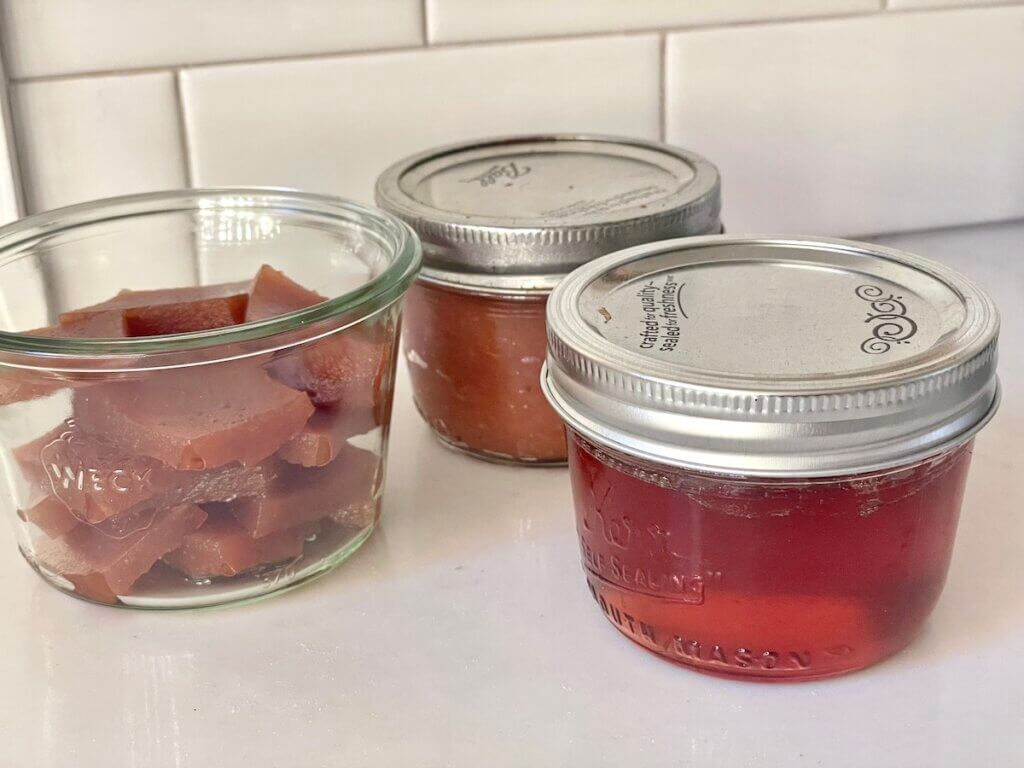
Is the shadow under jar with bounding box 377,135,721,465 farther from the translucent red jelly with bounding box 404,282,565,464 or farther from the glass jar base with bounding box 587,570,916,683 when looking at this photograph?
the glass jar base with bounding box 587,570,916,683

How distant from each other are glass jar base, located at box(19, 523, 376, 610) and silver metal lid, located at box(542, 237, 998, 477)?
16 centimetres

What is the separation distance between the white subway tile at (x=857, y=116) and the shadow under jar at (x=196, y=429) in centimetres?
36

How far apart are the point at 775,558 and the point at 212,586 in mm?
268

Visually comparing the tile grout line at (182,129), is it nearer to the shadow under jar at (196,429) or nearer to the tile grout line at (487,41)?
the tile grout line at (487,41)

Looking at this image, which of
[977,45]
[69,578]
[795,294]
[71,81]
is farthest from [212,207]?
[977,45]

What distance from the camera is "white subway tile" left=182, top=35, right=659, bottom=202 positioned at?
81 centimetres

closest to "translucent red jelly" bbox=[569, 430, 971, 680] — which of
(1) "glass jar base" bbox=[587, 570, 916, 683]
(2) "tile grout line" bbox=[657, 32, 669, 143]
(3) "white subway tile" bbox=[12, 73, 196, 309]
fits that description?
(1) "glass jar base" bbox=[587, 570, 916, 683]

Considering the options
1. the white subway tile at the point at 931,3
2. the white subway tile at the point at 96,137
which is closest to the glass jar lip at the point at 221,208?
the white subway tile at the point at 96,137

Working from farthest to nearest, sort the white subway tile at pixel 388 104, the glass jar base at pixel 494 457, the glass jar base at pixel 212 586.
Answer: the white subway tile at pixel 388 104, the glass jar base at pixel 494 457, the glass jar base at pixel 212 586

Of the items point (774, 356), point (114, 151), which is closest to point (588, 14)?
point (114, 151)

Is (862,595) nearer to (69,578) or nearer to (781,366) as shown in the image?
(781,366)

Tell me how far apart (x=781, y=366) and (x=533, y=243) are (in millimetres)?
197

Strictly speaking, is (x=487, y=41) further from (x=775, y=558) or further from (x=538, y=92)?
(x=775, y=558)

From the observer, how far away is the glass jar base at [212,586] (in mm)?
570
